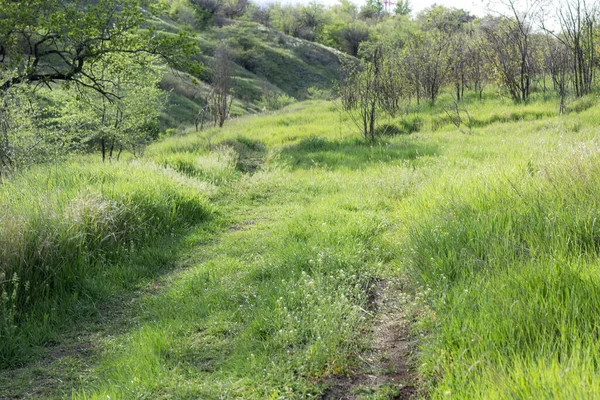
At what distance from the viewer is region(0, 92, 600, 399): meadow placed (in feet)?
8.66

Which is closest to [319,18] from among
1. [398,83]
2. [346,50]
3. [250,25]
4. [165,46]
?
[346,50]

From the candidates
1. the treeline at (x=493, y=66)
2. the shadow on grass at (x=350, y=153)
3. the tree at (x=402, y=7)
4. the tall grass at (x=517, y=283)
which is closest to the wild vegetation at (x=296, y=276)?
the tall grass at (x=517, y=283)

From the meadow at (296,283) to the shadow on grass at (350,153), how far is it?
2.85 metres

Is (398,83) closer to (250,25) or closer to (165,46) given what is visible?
(165,46)

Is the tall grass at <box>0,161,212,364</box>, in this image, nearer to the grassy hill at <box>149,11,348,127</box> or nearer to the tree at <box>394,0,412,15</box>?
the grassy hill at <box>149,11,348,127</box>

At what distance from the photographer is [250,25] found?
79.8m

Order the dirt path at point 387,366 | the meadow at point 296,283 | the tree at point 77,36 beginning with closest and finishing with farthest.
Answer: the meadow at point 296,283 < the dirt path at point 387,366 < the tree at point 77,36

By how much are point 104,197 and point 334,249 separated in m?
3.45

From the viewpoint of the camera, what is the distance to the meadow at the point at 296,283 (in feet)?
8.66

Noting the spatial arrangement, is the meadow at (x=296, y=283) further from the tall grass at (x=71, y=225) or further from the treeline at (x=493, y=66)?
the treeline at (x=493, y=66)

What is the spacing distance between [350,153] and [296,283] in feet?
28.6

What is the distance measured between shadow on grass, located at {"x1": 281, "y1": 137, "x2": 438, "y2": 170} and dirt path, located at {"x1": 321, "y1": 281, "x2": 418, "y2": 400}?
6.72 meters

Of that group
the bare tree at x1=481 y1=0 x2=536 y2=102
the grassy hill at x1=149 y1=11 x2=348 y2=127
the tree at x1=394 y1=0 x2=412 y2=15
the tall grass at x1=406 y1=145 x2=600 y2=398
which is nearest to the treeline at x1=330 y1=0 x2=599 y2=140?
the bare tree at x1=481 y1=0 x2=536 y2=102

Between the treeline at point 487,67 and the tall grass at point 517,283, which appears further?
the treeline at point 487,67
